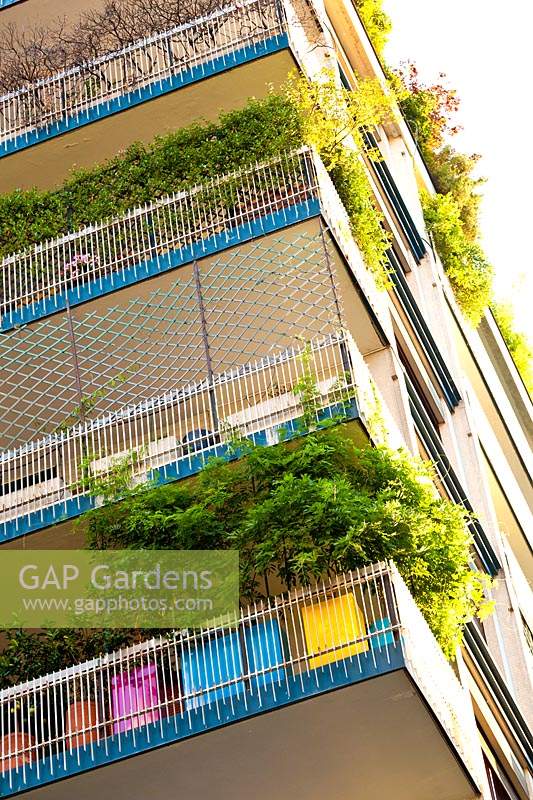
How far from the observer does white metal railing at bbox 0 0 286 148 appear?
2019 centimetres

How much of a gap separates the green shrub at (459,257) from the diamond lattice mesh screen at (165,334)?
38.0ft

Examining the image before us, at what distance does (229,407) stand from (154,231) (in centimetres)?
286

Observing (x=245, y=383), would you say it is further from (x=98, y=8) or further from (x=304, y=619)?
(x=98, y=8)

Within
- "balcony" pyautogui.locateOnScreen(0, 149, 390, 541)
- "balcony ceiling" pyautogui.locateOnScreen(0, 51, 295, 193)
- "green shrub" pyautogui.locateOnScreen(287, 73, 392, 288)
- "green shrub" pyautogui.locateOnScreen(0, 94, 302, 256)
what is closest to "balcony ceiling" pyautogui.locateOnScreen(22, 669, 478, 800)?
"balcony" pyautogui.locateOnScreen(0, 149, 390, 541)

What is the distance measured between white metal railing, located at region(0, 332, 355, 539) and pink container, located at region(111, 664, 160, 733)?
2722mm

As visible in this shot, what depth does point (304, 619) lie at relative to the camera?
13.7 meters

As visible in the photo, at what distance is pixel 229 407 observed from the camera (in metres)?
17.4

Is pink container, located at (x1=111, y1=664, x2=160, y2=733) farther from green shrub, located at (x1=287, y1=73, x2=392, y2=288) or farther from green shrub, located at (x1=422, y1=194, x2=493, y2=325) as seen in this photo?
green shrub, located at (x1=422, y1=194, x2=493, y2=325)

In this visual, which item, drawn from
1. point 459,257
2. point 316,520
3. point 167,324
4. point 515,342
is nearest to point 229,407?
point 167,324

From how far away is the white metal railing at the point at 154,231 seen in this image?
728 inches

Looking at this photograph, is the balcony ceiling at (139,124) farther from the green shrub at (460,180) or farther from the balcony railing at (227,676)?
the green shrub at (460,180)

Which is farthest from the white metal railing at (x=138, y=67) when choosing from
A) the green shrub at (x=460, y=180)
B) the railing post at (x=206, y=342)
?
the green shrub at (x=460, y=180)

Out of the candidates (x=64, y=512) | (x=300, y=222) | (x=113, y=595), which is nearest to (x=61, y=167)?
(x=300, y=222)

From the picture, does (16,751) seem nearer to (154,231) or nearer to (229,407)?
(229,407)
